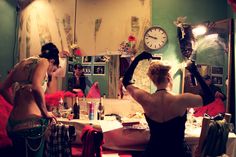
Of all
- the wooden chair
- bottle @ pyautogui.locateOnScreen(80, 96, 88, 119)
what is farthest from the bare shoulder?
bottle @ pyautogui.locateOnScreen(80, 96, 88, 119)

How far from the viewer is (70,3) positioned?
395cm

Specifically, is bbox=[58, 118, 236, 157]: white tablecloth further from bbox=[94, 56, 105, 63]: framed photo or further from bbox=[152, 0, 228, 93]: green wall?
bbox=[94, 56, 105, 63]: framed photo

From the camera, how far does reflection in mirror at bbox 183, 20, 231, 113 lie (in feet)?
11.3

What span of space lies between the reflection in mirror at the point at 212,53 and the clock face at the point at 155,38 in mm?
381

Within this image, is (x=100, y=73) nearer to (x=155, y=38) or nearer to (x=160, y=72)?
(x=155, y=38)

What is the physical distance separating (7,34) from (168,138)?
3.01 m

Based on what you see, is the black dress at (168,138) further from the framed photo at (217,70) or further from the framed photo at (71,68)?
the framed photo at (71,68)

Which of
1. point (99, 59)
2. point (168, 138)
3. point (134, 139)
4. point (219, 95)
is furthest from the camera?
point (99, 59)

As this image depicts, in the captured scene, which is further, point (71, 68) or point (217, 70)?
point (71, 68)

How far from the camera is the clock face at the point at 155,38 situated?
3.66 m

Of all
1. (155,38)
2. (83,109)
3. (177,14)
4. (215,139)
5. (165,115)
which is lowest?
(215,139)

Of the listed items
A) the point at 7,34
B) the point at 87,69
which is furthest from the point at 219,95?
the point at 7,34

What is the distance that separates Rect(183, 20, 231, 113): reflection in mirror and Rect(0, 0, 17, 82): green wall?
2458 mm

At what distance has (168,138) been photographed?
84.7 inches
